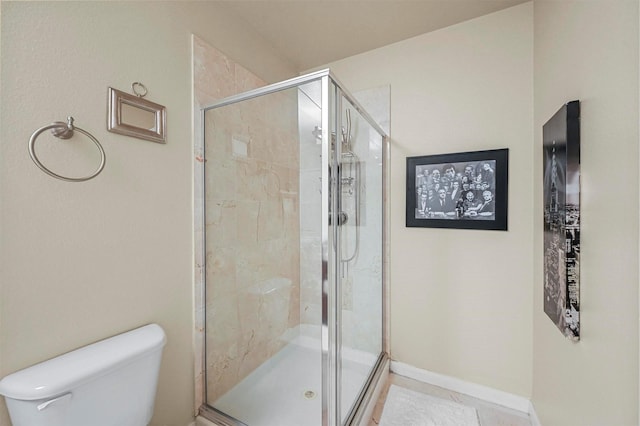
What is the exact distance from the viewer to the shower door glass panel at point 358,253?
138 centimetres

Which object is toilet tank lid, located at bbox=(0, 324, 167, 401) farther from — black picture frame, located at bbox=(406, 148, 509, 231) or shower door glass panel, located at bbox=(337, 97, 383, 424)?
black picture frame, located at bbox=(406, 148, 509, 231)

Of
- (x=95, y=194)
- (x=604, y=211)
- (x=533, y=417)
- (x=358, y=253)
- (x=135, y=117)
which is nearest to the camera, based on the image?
(x=604, y=211)

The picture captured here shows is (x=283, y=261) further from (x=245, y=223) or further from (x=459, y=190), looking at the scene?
(x=459, y=190)

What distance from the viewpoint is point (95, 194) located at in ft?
3.33

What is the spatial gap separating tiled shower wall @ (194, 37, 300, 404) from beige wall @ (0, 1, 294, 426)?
119 mm

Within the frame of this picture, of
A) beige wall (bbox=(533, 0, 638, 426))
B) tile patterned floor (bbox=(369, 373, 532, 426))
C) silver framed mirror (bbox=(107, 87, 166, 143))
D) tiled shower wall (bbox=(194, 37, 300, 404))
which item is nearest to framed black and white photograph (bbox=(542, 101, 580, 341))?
beige wall (bbox=(533, 0, 638, 426))

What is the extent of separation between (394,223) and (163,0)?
1836mm

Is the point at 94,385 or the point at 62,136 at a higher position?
the point at 62,136

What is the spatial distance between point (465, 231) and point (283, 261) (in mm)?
1213

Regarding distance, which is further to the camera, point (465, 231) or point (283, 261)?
point (465, 231)

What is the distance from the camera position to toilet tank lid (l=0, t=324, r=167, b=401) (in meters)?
0.77

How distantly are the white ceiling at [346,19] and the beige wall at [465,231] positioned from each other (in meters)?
0.10

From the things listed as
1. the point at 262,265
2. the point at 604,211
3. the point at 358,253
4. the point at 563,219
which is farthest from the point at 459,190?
the point at 262,265

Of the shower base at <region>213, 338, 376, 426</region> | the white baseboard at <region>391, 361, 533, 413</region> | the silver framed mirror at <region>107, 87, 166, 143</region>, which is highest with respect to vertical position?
the silver framed mirror at <region>107, 87, 166, 143</region>
